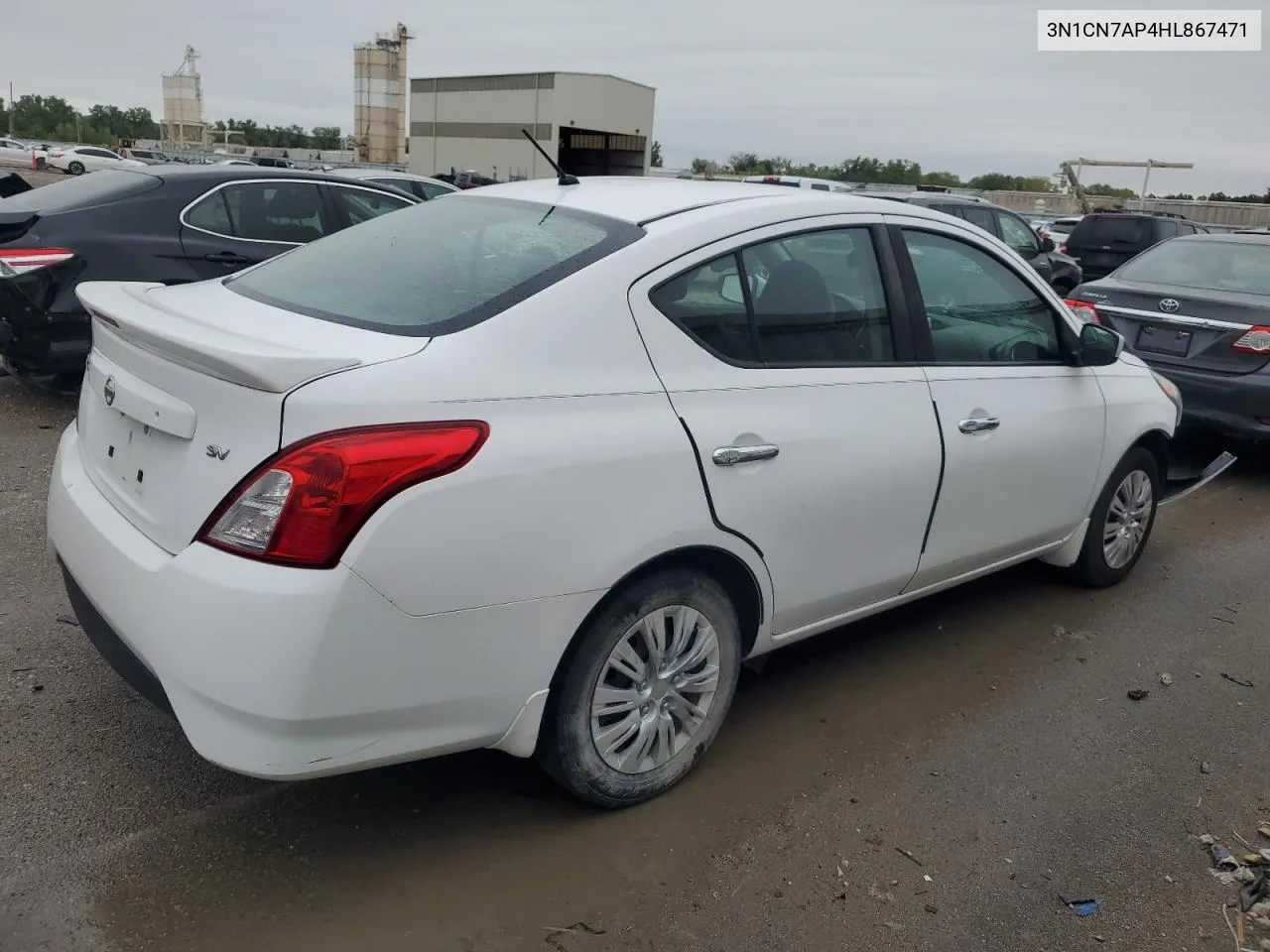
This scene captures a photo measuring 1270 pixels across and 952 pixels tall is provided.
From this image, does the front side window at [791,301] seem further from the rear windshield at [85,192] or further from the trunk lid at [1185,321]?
the rear windshield at [85,192]

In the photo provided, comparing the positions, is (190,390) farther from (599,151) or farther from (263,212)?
(599,151)

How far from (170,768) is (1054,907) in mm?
2437

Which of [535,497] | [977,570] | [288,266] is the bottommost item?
[977,570]

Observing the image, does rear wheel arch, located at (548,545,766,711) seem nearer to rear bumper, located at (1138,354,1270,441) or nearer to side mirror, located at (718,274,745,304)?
side mirror, located at (718,274,745,304)

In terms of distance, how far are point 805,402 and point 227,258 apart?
508cm

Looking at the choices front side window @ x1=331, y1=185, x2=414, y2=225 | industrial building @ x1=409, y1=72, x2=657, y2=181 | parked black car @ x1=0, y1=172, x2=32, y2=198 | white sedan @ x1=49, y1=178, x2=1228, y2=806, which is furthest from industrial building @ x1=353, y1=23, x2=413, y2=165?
white sedan @ x1=49, y1=178, x2=1228, y2=806

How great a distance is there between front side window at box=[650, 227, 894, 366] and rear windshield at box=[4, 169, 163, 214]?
5.02 m

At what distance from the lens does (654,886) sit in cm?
267

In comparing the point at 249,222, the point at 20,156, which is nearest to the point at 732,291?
the point at 249,222

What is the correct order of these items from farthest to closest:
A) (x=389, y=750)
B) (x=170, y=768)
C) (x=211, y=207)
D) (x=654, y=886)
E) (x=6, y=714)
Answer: (x=211, y=207), (x=6, y=714), (x=170, y=768), (x=654, y=886), (x=389, y=750)

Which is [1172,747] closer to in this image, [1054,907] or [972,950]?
[1054,907]

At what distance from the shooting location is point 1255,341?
6535 mm

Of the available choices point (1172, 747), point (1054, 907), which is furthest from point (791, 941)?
point (1172, 747)

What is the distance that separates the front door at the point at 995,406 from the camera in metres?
3.61
